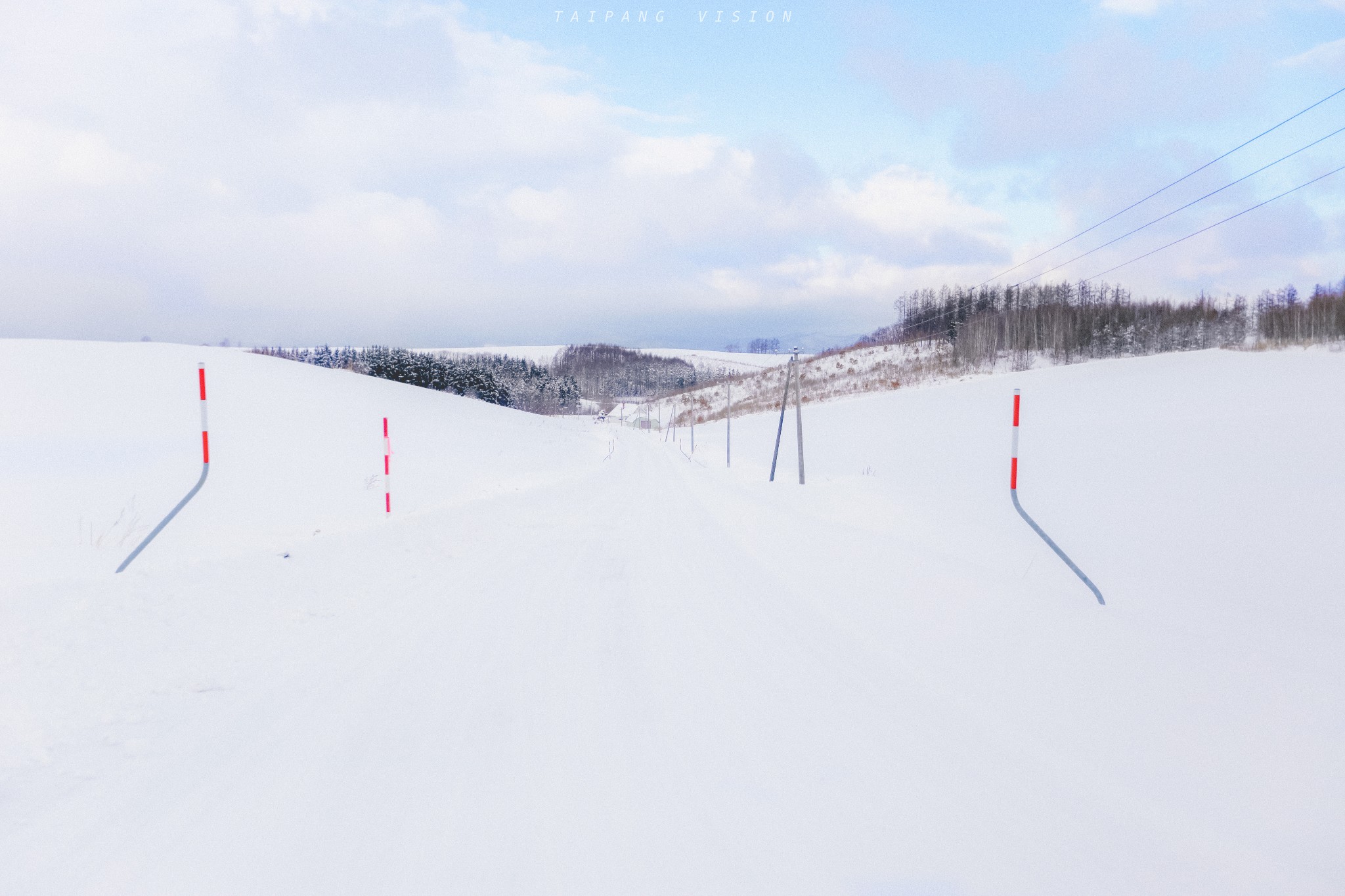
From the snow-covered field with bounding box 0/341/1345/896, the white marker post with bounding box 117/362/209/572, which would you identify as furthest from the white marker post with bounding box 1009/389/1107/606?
the white marker post with bounding box 117/362/209/572

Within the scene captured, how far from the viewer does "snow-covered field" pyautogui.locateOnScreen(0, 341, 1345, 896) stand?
2236 millimetres

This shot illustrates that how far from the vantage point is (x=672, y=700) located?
11.4 ft

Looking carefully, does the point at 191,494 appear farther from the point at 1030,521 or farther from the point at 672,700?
the point at 1030,521

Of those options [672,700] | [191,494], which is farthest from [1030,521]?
[191,494]

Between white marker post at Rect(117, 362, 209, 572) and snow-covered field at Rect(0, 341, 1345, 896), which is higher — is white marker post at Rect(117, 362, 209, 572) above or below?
above

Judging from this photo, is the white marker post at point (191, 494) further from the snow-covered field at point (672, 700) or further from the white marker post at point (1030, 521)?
the white marker post at point (1030, 521)

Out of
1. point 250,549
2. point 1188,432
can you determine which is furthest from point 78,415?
point 1188,432

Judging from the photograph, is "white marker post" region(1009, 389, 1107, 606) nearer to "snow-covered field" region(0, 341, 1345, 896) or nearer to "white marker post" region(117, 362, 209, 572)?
"snow-covered field" region(0, 341, 1345, 896)

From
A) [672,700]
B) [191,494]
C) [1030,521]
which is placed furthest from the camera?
[191,494]

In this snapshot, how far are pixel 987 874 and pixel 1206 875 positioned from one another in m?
0.79

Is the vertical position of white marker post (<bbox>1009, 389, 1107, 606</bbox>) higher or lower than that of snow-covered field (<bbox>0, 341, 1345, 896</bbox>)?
higher

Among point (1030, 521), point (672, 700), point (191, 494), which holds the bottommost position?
point (672, 700)

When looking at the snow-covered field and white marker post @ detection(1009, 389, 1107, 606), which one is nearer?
the snow-covered field

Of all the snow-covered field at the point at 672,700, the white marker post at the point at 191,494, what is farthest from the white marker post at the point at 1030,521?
the white marker post at the point at 191,494
